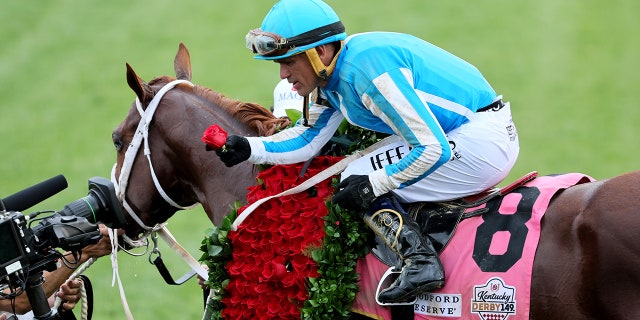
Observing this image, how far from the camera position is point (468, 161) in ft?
11.1

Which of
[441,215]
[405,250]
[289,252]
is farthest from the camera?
[289,252]

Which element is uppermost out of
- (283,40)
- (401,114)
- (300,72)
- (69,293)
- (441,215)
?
(283,40)

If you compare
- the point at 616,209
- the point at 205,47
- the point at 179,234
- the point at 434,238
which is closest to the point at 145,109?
the point at 434,238

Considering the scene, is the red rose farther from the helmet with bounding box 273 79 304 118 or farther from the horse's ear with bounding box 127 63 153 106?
the helmet with bounding box 273 79 304 118

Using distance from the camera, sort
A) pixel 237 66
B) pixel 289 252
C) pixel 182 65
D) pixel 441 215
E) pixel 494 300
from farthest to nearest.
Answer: pixel 237 66
pixel 182 65
pixel 289 252
pixel 441 215
pixel 494 300

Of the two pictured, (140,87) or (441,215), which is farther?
(140,87)

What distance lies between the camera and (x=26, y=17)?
12.0 m

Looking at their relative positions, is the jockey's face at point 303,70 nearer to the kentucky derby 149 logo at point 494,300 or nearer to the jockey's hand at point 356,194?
the jockey's hand at point 356,194

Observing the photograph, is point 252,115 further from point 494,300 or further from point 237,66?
point 237,66

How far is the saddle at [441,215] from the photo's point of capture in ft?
11.0

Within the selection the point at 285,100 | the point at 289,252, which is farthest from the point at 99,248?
the point at 289,252

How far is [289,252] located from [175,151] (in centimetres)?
91

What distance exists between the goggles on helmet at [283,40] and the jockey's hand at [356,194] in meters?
0.56

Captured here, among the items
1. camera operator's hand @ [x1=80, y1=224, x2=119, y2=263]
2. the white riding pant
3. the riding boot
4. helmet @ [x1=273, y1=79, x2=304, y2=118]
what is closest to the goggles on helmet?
the white riding pant
